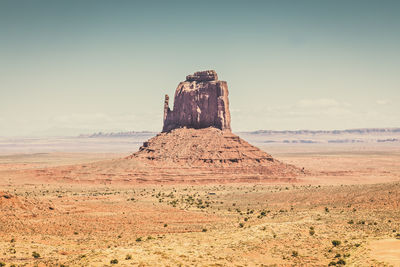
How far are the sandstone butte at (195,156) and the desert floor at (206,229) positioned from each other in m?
25.4

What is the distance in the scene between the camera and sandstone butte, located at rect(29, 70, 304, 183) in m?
114

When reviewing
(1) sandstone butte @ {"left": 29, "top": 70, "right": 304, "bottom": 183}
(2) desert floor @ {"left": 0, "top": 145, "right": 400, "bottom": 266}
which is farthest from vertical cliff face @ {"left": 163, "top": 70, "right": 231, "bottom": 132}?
(2) desert floor @ {"left": 0, "top": 145, "right": 400, "bottom": 266}

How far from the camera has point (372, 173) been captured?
5650 inches

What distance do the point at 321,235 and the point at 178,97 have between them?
95771 mm

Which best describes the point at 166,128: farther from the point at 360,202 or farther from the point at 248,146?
the point at 360,202

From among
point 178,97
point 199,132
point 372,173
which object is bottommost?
point 372,173

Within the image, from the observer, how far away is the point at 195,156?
12044 centimetres

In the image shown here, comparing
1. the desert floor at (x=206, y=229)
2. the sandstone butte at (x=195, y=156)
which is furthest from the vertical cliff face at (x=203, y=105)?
the desert floor at (x=206, y=229)

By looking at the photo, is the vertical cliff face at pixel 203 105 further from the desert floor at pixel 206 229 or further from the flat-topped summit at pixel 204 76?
the desert floor at pixel 206 229

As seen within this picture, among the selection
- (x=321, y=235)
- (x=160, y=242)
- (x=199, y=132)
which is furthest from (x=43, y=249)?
(x=199, y=132)

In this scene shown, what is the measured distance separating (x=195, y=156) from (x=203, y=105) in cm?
1785

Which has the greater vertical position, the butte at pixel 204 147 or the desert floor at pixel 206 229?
the butte at pixel 204 147

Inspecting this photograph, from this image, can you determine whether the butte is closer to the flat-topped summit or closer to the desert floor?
the flat-topped summit

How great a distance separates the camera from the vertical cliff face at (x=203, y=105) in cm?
13175
